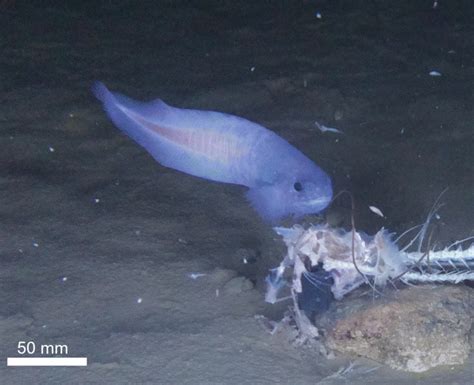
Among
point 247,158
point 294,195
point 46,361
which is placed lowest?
point 46,361

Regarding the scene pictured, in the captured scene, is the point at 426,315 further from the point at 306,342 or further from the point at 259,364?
the point at 259,364

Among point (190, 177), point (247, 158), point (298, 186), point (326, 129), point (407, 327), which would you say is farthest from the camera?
point (326, 129)

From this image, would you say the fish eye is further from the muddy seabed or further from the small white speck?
the small white speck

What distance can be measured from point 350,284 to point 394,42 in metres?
4.98

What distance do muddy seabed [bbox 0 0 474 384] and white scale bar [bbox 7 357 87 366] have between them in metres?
0.05

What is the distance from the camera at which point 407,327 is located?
2.96m

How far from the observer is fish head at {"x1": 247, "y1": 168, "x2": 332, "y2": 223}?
351 cm

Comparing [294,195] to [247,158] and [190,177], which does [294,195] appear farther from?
[190,177]

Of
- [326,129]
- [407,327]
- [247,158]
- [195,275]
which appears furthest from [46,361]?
[326,129]

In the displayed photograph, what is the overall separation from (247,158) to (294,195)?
386 millimetres

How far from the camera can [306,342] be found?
3.18m

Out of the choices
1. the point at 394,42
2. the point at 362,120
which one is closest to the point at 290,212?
the point at 362,120

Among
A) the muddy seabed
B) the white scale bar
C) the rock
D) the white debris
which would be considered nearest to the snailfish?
the muddy seabed

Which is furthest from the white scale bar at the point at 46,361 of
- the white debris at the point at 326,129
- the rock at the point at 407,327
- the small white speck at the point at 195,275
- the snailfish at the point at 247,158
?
the white debris at the point at 326,129
